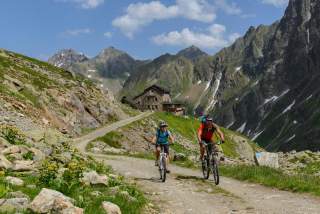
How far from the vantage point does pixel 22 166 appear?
15.6 m

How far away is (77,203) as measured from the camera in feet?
40.8

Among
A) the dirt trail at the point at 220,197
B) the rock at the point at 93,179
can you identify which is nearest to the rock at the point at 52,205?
the rock at the point at 93,179

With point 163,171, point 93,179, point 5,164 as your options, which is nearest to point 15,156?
point 5,164

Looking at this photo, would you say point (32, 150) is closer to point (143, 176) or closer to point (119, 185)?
point (119, 185)

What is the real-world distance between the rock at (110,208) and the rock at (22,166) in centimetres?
406

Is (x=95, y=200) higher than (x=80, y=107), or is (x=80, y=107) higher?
(x=80, y=107)

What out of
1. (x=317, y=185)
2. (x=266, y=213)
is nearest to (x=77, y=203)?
(x=266, y=213)

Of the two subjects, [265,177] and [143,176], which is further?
[143,176]

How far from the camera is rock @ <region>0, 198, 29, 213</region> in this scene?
1026cm

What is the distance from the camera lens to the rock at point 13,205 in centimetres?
1026

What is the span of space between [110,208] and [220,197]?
6.78 meters

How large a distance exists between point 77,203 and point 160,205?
4568mm

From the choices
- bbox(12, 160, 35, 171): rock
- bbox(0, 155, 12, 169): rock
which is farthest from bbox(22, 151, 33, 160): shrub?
bbox(0, 155, 12, 169): rock

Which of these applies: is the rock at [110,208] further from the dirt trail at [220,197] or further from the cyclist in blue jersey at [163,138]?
the cyclist in blue jersey at [163,138]
